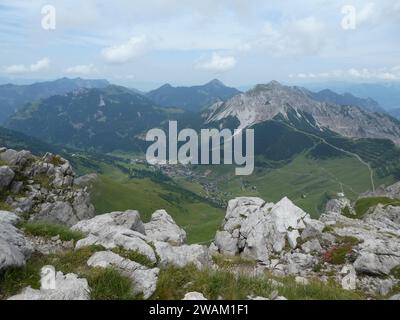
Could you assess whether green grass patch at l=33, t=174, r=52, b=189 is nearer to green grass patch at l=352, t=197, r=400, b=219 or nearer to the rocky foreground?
the rocky foreground

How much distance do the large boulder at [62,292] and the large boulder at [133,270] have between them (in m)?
1.58

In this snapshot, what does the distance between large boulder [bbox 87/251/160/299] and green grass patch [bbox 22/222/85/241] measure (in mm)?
4672

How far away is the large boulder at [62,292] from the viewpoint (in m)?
11.6

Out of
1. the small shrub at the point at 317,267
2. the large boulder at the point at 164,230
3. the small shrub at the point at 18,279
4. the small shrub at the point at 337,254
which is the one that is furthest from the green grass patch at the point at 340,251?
the small shrub at the point at 18,279

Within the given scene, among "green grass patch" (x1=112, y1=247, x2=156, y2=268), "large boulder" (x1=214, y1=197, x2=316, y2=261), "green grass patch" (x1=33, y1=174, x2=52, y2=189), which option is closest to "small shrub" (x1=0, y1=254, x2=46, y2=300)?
"green grass patch" (x1=112, y1=247, x2=156, y2=268)

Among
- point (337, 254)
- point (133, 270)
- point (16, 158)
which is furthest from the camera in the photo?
point (16, 158)

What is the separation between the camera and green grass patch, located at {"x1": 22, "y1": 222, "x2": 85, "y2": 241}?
19562mm

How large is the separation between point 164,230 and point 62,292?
128 ft

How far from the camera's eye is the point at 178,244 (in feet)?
131

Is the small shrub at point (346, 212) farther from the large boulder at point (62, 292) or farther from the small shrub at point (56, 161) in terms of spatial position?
the large boulder at point (62, 292)

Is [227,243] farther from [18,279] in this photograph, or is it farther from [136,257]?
[18,279]

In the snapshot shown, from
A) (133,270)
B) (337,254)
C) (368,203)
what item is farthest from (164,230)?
(368,203)
